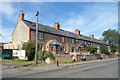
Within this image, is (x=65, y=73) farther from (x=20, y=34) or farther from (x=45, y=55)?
(x=20, y=34)

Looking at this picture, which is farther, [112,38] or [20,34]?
[112,38]

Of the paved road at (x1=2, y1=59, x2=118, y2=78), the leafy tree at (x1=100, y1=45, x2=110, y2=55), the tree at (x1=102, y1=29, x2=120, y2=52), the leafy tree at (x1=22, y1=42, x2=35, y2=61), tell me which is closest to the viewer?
the paved road at (x1=2, y1=59, x2=118, y2=78)

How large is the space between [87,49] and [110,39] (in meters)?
35.3

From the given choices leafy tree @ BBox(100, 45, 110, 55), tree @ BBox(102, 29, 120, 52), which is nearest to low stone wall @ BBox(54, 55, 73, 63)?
leafy tree @ BBox(100, 45, 110, 55)

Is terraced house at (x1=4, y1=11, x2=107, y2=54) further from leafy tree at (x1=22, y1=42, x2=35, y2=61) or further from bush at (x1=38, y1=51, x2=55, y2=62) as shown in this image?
bush at (x1=38, y1=51, x2=55, y2=62)

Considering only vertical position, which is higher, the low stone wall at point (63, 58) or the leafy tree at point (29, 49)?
the leafy tree at point (29, 49)

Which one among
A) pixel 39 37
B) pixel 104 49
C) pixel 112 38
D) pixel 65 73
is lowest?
pixel 65 73

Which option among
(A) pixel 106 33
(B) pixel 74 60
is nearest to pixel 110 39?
(A) pixel 106 33

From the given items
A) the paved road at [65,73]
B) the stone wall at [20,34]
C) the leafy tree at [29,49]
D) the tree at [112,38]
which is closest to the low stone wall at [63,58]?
the leafy tree at [29,49]

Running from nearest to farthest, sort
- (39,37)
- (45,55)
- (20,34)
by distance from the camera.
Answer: (45,55) → (39,37) → (20,34)

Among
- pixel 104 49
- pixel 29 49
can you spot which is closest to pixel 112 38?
pixel 104 49

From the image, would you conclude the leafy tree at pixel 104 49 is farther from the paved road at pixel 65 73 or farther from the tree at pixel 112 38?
the tree at pixel 112 38

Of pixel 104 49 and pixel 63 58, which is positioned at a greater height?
pixel 104 49

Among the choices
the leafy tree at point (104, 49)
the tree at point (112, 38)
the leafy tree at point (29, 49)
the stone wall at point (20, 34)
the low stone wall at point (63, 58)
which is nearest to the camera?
the low stone wall at point (63, 58)
